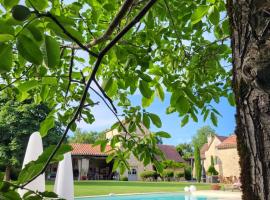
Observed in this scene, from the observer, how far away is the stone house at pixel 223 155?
160 ft

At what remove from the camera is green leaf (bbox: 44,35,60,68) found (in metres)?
0.88

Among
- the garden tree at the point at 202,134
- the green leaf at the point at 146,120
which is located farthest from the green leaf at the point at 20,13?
the garden tree at the point at 202,134

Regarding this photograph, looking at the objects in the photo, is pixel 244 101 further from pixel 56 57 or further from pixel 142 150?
pixel 142 150

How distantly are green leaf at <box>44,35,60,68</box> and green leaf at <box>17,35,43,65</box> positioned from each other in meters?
0.02

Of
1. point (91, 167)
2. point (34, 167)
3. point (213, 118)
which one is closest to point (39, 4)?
point (34, 167)

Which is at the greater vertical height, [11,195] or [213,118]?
[213,118]

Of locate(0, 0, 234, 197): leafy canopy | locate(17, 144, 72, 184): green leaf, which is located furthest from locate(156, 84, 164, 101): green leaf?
locate(17, 144, 72, 184): green leaf

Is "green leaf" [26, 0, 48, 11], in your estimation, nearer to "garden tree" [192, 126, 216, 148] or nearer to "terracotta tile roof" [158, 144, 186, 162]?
"terracotta tile roof" [158, 144, 186, 162]

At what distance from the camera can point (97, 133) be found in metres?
91.7

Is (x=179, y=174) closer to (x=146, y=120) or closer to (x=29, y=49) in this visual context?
(x=146, y=120)

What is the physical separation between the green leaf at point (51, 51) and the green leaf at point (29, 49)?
19 mm

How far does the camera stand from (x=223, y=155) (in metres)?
51.3

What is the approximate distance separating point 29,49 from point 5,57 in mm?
60

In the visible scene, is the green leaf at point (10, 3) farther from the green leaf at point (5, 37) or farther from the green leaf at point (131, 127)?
the green leaf at point (131, 127)
